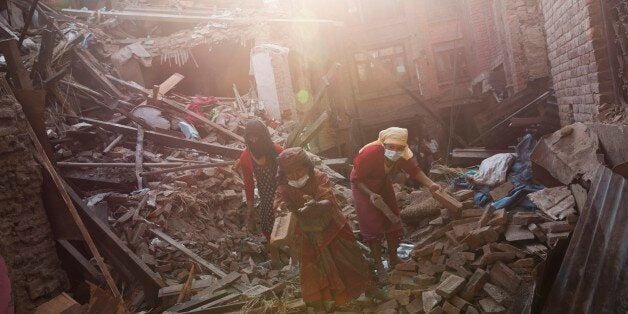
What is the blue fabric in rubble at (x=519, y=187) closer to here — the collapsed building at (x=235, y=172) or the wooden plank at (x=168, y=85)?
the collapsed building at (x=235, y=172)

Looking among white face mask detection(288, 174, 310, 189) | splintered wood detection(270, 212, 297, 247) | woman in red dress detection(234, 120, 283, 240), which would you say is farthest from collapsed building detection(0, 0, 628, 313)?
white face mask detection(288, 174, 310, 189)

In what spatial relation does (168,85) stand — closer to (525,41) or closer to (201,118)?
(201,118)

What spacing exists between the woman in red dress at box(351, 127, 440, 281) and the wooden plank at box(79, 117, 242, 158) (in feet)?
14.5

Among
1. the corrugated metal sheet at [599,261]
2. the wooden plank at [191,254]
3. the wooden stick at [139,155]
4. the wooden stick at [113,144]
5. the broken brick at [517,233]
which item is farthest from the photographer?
the wooden stick at [113,144]

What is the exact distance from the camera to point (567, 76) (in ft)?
17.0

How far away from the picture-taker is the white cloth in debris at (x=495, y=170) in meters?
6.24

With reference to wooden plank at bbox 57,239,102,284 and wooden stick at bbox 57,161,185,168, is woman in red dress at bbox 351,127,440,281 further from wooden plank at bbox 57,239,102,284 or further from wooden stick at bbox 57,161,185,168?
wooden stick at bbox 57,161,185,168

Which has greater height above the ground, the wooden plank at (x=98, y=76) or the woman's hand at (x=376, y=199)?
the wooden plank at (x=98, y=76)

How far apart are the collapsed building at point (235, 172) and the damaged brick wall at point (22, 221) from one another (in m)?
0.02

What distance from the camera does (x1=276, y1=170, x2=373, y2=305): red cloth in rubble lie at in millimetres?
3691

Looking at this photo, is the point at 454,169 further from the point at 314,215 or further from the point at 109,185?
the point at 109,185

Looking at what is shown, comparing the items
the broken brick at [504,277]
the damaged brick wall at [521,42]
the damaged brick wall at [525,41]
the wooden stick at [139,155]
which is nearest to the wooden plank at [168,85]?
the wooden stick at [139,155]

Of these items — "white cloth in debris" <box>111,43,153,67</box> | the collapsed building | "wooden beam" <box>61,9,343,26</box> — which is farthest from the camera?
"wooden beam" <box>61,9,343,26</box>

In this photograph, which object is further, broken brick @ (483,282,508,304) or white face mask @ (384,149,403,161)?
white face mask @ (384,149,403,161)
